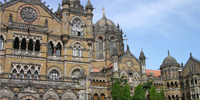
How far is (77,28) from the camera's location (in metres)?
40.9

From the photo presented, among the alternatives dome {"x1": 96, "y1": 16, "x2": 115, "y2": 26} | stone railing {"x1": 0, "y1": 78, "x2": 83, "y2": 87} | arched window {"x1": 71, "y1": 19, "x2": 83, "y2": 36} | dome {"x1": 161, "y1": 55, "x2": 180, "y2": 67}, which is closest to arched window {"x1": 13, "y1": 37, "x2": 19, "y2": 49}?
stone railing {"x1": 0, "y1": 78, "x2": 83, "y2": 87}

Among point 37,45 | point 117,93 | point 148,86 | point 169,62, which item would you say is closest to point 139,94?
point 148,86

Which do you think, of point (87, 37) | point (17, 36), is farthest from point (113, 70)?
point (17, 36)

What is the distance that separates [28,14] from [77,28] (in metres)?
8.19

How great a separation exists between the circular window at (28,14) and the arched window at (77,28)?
6.44 meters

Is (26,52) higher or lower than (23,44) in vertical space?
lower

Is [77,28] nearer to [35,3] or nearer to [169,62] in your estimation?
[35,3]

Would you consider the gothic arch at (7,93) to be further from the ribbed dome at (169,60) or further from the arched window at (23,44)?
the ribbed dome at (169,60)

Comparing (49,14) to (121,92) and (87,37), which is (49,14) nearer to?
(87,37)

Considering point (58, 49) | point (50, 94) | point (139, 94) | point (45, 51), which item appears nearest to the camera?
point (50, 94)

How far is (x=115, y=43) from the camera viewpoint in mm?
63156

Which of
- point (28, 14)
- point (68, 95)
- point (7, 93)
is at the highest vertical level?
point (28, 14)

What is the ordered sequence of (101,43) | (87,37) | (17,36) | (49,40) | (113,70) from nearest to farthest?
(17,36) < (49,40) < (87,37) < (113,70) < (101,43)

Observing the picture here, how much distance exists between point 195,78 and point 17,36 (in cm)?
3768
